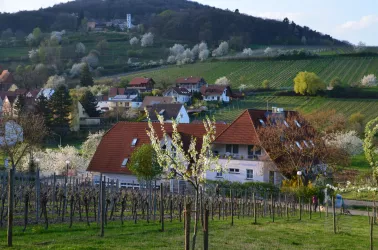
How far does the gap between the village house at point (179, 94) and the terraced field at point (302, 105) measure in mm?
10395

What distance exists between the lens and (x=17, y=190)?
25.1 metres

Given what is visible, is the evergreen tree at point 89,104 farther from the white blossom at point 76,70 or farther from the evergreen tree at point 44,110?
the white blossom at point 76,70

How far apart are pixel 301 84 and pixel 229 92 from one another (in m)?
14.3

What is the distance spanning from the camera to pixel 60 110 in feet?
258

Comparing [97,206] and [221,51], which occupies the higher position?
[221,51]

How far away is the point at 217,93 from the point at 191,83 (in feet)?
45.1

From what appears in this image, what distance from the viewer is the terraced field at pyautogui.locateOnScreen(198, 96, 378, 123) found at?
82938 mm

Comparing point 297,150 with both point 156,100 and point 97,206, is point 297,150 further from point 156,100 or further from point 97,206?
point 156,100

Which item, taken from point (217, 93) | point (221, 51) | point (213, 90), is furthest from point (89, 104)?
point (221, 51)

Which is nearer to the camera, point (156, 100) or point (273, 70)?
point (156, 100)

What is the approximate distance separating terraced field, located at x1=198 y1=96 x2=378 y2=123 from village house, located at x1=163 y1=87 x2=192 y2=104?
10395 millimetres

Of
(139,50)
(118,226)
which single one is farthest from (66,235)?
(139,50)

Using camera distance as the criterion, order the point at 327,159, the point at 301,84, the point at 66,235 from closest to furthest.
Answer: the point at 66,235
the point at 327,159
the point at 301,84

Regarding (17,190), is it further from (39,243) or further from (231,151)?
(231,151)
